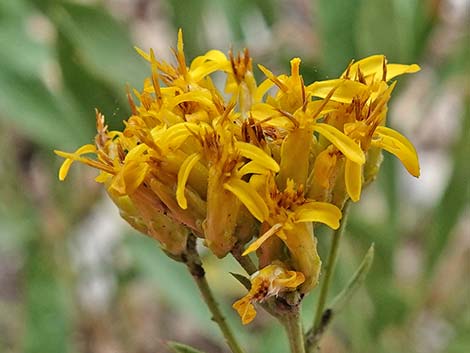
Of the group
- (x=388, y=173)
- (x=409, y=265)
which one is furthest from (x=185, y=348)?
(x=409, y=265)

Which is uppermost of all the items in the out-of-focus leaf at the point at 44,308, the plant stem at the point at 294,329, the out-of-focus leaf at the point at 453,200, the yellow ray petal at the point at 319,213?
the yellow ray petal at the point at 319,213

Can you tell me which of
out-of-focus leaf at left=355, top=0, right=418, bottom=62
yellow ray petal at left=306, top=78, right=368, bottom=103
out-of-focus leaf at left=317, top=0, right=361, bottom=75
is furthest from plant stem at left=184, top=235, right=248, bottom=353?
out-of-focus leaf at left=317, top=0, right=361, bottom=75

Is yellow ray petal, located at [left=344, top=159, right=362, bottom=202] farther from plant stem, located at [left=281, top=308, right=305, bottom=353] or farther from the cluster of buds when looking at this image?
plant stem, located at [left=281, top=308, right=305, bottom=353]

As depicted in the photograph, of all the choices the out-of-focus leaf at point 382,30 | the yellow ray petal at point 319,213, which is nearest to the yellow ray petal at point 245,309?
the yellow ray petal at point 319,213

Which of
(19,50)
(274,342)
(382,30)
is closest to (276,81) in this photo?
(382,30)

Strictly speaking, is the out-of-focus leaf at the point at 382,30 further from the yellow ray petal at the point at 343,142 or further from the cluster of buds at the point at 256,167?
the yellow ray petal at the point at 343,142
